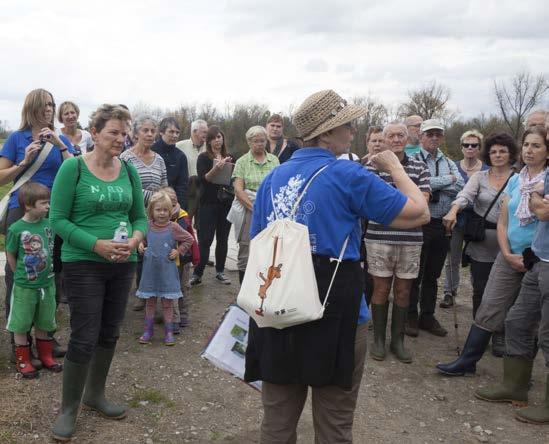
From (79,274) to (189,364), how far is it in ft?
5.48

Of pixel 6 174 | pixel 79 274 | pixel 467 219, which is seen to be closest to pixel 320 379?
pixel 79 274

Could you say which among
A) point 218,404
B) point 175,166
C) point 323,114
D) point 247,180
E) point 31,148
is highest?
point 323,114

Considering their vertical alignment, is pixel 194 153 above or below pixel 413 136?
below

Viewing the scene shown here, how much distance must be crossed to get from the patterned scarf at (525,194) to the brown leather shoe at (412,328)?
1.77m

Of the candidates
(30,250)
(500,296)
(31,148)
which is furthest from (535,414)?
(31,148)

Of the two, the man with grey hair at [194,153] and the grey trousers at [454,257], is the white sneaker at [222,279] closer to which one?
the man with grey hair at [194,153]

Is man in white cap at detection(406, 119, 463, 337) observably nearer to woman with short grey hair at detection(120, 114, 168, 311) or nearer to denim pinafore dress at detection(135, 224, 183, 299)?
denim pinafore dress at detection(135, 224, 183, 299)

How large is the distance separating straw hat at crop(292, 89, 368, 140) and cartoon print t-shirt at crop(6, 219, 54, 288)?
8.39ft

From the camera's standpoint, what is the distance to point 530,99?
2886cm

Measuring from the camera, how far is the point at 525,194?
13.2 feet

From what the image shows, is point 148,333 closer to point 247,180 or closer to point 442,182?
point 247,180

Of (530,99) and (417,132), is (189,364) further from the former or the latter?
(530,99)

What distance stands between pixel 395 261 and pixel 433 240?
3.19 feet

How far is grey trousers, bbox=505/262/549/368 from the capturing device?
12.5ft
